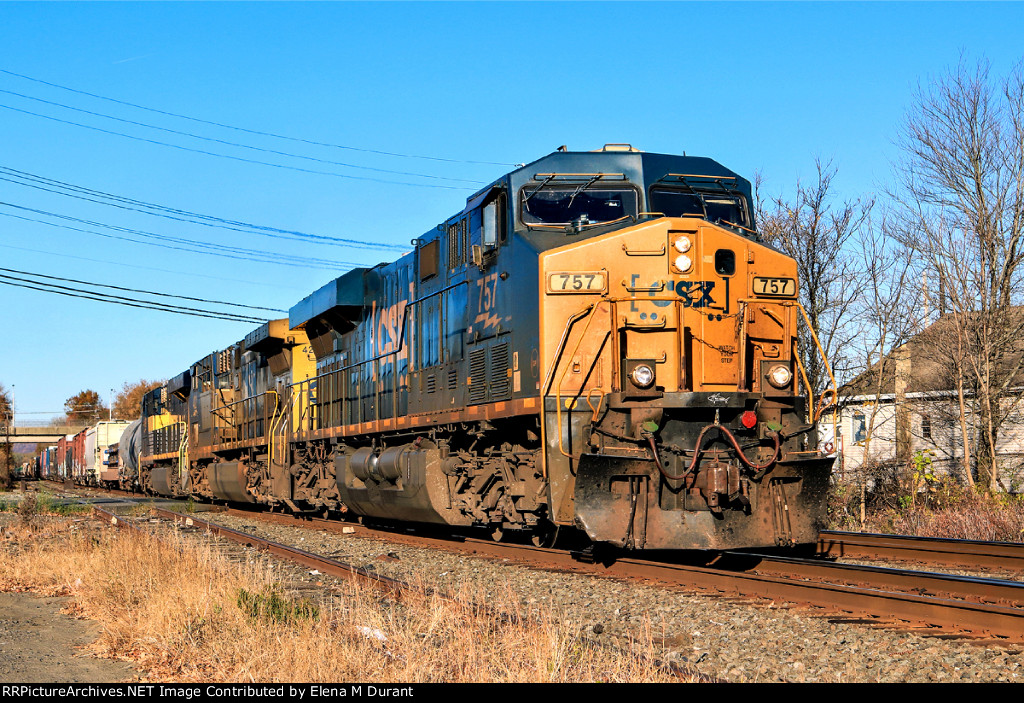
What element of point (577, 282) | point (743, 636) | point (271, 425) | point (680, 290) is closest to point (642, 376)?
point (680, 290)

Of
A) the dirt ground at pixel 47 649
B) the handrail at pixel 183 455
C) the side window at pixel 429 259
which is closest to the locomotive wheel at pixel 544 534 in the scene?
the side window at pixel 429 259

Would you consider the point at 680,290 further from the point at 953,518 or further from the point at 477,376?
the point at 953,518

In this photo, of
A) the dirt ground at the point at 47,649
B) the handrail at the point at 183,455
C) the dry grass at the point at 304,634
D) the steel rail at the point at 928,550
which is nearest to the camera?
the dry grass at the point at 304,634

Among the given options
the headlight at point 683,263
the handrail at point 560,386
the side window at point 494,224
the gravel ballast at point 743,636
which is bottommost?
the gravel ballast at point 743,636

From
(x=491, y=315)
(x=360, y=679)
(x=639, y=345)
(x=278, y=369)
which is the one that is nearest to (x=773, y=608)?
(x=639, y=345)

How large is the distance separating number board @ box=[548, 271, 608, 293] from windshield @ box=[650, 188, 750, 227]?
114cm

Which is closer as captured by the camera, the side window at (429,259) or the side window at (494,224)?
the side window at (494,224)

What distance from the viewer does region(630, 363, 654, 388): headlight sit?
8.61 metres

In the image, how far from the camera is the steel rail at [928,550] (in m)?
9.55

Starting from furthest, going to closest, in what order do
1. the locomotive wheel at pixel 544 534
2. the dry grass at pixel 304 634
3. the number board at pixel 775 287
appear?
the locomotive wheel at pixel 544 534 → the number board at pixel 775 287 → the dry grass at pixel 304 634

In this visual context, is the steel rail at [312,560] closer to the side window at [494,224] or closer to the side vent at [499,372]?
the side vent at [499,372]

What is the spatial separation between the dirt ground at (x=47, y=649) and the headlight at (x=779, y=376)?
599cm

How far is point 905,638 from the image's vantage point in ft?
20.4
